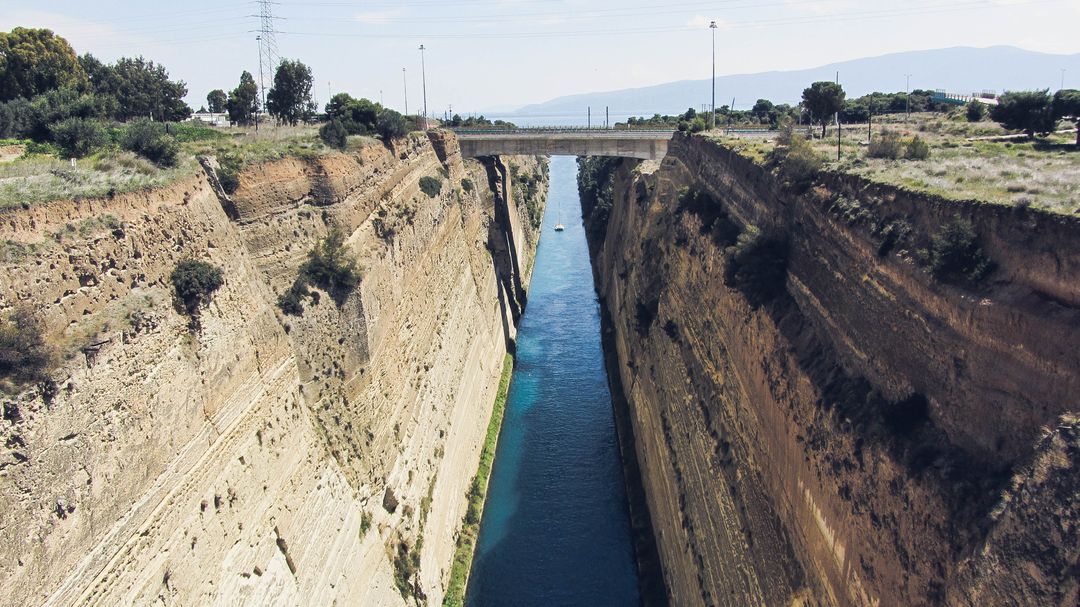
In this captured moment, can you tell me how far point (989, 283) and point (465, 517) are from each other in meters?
16.3

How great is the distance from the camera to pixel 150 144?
13.7 meters

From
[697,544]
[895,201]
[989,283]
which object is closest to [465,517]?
[697,544]

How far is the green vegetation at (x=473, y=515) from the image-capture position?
19672mm

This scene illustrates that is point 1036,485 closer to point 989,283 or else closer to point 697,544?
point 989,283

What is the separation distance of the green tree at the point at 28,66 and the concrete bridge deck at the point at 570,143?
64.0 ft

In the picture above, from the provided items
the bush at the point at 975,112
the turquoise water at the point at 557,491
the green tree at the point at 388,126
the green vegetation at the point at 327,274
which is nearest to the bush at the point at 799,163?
the green vegetation at the point at 327,274

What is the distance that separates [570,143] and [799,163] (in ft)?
70.1

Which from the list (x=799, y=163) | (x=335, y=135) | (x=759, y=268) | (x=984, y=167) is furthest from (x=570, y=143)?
(x=984, y=167)

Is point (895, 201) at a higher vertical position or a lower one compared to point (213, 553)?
higher

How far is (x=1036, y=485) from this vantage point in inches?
307

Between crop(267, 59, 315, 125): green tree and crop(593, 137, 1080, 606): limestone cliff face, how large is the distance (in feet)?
56.2

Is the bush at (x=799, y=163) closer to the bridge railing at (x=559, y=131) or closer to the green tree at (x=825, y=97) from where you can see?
the green tree at (x=825, y=97)

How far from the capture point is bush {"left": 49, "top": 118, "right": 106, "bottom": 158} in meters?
14.3

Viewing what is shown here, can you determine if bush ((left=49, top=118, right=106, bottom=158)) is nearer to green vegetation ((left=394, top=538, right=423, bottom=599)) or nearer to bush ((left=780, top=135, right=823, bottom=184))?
green vegetation ((left=394, top=538, right=423, bottom=599))
